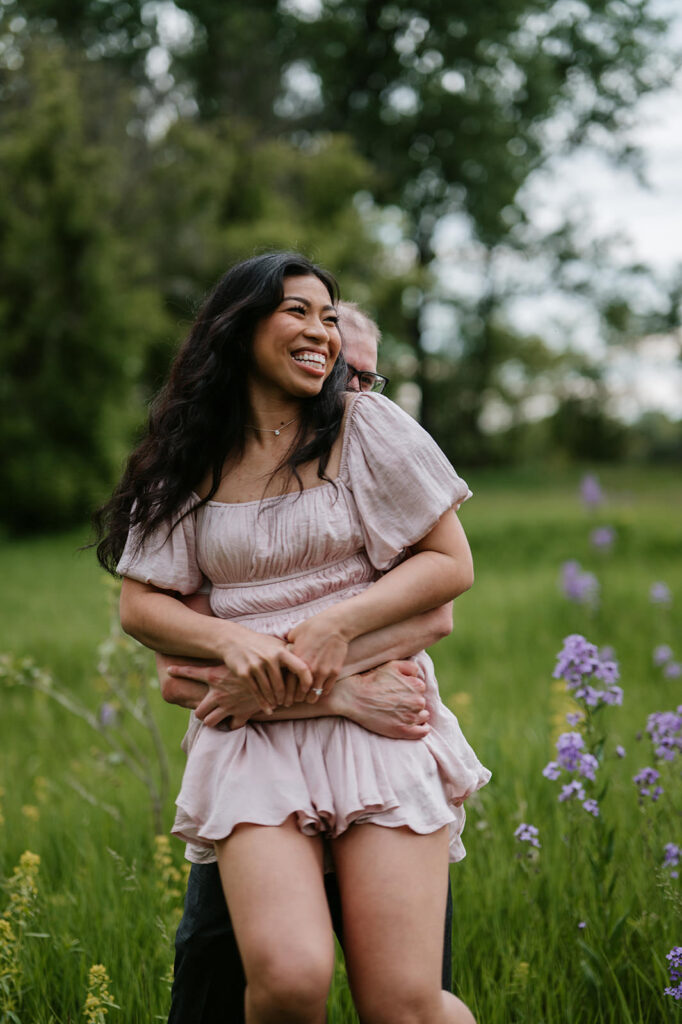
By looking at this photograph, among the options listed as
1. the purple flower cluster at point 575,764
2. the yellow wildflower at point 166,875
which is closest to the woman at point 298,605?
the purple flower cluster at point 575,764

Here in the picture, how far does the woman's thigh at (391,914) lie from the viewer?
1.70 m

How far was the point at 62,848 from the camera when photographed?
11.7ft

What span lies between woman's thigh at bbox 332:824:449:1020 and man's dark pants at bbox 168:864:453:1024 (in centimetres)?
20

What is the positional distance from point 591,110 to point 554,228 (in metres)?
3.75

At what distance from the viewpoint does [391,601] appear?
6.39ft

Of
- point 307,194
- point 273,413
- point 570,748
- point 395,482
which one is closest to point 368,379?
point 273,413

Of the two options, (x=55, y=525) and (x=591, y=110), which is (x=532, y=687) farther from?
(x=591, y=110)

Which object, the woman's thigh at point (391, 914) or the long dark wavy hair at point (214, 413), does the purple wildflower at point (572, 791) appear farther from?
the long dark wavy hair at point (214, 413)

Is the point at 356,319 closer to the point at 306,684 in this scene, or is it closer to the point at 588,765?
the point at 306,684

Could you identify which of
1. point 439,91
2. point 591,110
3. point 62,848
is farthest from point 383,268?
point 62,848

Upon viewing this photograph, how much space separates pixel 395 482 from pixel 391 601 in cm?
26

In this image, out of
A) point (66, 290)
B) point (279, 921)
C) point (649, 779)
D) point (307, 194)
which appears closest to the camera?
point (279, 921)

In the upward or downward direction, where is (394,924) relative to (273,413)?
downward

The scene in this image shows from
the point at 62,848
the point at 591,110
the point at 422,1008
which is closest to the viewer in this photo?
the point at 422,1008
